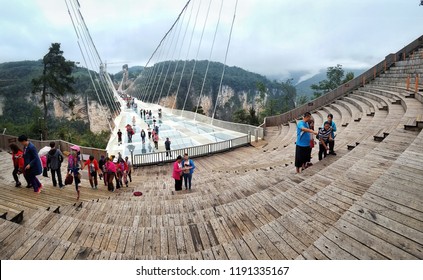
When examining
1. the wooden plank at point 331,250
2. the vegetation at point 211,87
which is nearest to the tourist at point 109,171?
the wooden plank at point 331,250

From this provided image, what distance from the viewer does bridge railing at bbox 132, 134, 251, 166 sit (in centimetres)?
1301

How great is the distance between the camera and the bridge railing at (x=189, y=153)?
13008 mm

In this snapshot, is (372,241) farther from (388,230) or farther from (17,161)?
(17,161)

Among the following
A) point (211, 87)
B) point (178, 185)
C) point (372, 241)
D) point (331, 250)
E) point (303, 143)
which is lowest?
point (178, 185)

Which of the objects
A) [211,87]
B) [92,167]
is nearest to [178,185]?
[92,167]

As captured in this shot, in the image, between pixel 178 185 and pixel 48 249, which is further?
pixel 178 185

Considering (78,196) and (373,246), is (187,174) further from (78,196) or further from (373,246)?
(373,246)

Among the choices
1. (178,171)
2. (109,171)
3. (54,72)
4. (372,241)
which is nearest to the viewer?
(372,241)

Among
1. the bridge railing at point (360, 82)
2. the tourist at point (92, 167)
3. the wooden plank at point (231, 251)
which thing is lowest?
the tourist at point (92, 167)

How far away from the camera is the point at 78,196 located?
18.3ft

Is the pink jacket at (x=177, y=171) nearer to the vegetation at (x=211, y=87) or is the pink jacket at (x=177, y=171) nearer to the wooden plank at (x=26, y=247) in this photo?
the wooden plank at (x=26, y=247)

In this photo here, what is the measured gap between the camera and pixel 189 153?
1377cm

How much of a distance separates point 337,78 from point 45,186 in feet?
175

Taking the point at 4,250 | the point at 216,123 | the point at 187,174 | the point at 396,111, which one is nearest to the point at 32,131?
the point at 216,123
